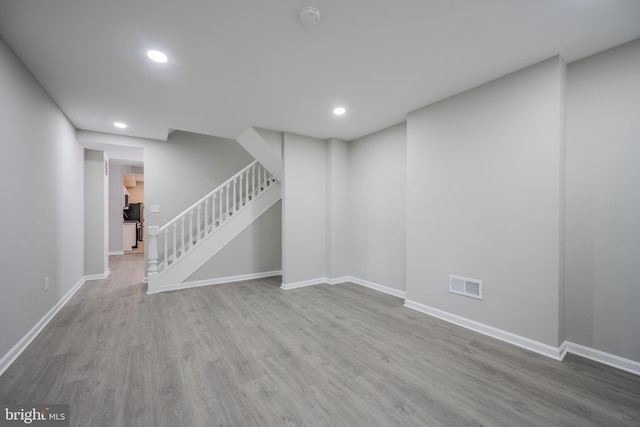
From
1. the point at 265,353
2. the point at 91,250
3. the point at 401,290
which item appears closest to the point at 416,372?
the point at 265,353

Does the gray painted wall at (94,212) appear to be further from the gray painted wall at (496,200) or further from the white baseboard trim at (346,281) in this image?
the gray painted wall at (496,200)

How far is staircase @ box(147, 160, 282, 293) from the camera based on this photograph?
167 inches

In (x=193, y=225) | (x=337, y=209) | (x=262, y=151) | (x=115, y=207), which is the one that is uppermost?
(x=262, y=151)

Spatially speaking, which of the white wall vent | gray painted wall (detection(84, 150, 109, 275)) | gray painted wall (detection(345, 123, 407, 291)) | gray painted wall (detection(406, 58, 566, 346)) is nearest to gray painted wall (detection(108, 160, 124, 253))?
gray painted wall (detection(84, 150, 109, 275))

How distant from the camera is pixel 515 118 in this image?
2494 millimetres

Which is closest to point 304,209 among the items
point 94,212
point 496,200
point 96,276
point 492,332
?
point 496,200

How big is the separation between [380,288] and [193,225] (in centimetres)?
373

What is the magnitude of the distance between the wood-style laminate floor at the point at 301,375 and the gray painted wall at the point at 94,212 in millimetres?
2207

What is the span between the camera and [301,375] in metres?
2.00

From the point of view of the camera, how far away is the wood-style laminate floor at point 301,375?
1604 millimetres

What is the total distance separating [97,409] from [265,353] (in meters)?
1.14

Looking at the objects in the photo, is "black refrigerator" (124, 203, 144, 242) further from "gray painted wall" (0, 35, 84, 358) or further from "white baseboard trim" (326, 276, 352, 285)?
"white baseboard trim" (326, 276, 352, 285)

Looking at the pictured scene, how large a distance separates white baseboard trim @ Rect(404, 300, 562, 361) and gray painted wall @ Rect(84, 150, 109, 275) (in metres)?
5.62

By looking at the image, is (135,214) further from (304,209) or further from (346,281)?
(346,281)
